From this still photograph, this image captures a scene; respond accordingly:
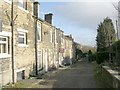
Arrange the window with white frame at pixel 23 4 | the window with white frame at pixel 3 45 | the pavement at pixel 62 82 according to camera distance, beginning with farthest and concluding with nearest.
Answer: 1. the window with white frame at pixel 23 4
2. the pavement at pixel 62 82
3. the window with white frame at pixel 3 45

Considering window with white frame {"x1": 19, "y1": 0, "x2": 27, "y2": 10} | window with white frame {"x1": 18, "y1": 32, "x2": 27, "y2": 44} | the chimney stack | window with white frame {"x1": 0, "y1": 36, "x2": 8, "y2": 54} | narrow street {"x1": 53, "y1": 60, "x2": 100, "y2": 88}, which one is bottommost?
narrow street {"x1": 53, "y1": 60, "x2": 100, "y2": 88}

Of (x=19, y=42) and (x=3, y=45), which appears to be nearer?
(x=3, y=45)

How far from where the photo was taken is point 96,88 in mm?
18891

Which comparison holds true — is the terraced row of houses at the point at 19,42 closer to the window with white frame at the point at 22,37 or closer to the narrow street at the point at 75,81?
the window with white frame at the point at 22,37

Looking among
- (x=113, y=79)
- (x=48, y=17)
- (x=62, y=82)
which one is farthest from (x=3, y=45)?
(x=48, y=17)

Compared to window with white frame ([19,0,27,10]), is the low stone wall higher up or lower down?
lower down

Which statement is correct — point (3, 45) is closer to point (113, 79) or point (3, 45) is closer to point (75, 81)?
point (113, 79)

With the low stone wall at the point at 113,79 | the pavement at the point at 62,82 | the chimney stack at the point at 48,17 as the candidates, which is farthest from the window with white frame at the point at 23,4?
the chimney stack at the point at 48,17

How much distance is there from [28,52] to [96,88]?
7.27 m

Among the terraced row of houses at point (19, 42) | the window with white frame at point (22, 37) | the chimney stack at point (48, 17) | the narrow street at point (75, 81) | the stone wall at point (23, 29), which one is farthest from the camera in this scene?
the chimney stack at point (48, 17)

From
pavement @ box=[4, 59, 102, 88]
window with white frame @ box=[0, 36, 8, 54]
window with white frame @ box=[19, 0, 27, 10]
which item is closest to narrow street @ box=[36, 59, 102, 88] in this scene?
pavement @ box=[4, 59, 102, 88]

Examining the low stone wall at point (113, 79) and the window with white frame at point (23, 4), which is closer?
the low stone wall at point (113, 79)

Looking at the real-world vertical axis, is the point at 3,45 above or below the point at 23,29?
below

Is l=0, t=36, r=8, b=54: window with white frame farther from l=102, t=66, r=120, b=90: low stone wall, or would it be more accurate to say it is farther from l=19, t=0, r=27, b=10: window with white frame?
l=102, t=66, r=120, b=90: low stone wall
